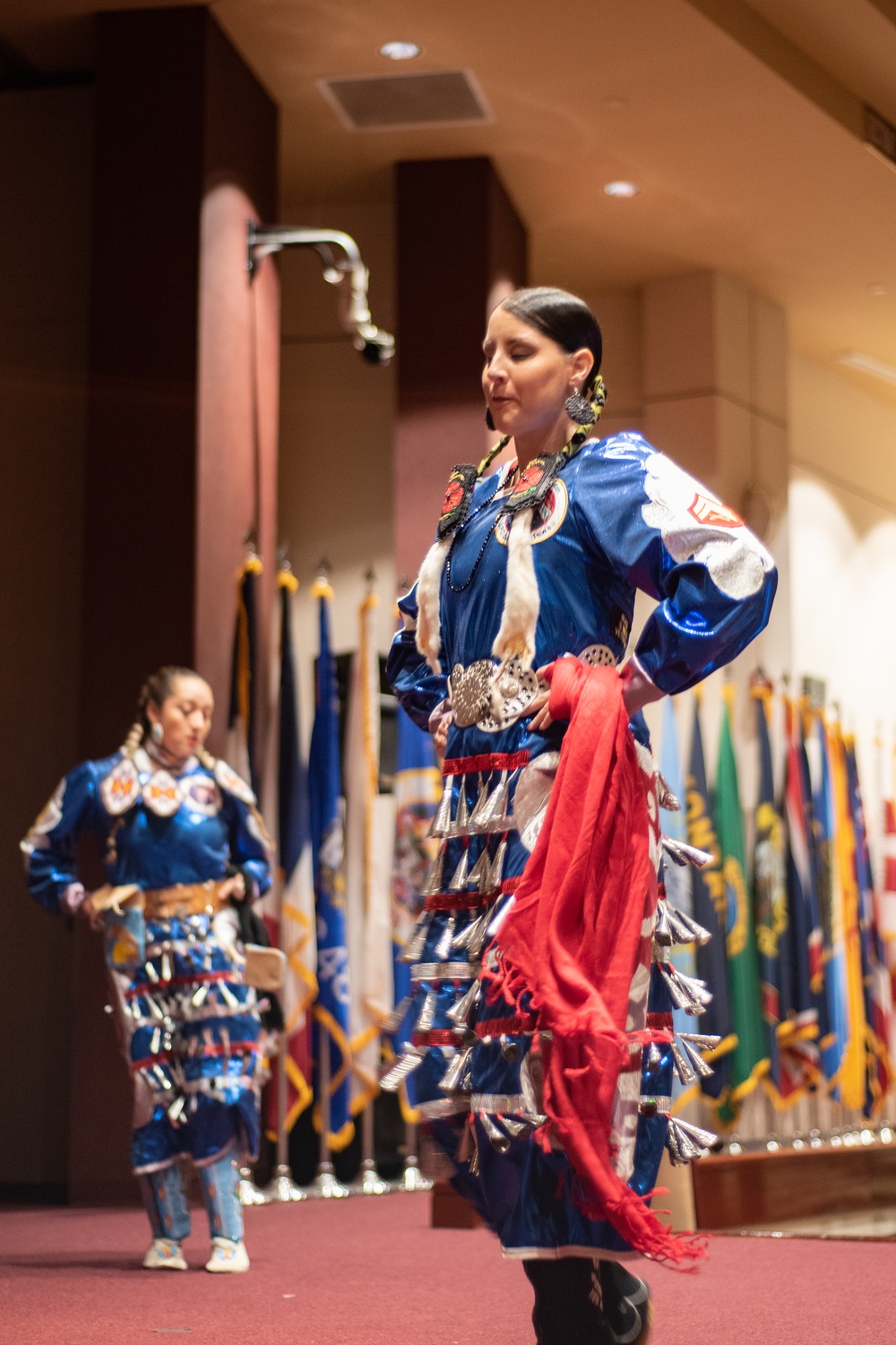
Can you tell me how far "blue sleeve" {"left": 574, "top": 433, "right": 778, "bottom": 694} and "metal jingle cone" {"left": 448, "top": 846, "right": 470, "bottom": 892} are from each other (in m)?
0.31

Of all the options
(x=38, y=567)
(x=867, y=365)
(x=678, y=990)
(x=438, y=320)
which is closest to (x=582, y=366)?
(x=678, y=990)

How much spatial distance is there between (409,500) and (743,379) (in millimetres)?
1867

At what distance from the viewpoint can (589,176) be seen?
6676 millimetres

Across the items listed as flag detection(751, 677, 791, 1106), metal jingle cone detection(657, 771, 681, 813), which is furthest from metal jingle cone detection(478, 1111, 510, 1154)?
flag detection(751, 677, 791, 1106)

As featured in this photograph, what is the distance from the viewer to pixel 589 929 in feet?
6.20

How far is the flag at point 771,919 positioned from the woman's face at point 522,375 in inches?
200

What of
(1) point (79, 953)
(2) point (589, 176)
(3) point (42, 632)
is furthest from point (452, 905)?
(2) point (589, 176)

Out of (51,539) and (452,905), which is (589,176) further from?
(452,905)

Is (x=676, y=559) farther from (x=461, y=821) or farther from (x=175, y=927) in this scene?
(x=175, y=927)

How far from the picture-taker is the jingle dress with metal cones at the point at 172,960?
3.99 m

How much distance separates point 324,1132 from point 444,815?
149 inches

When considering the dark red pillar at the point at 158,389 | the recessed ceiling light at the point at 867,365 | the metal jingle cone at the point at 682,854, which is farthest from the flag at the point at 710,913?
the metal jingle cone at the point at 682,854

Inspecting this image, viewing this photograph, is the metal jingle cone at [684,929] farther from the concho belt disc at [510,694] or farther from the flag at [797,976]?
the flag at [797,976]

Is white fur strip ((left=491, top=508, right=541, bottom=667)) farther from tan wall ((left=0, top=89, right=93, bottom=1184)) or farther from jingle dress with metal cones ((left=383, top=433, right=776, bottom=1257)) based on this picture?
tan wall ((left=0, top=89, right=93, bottom=1184))
